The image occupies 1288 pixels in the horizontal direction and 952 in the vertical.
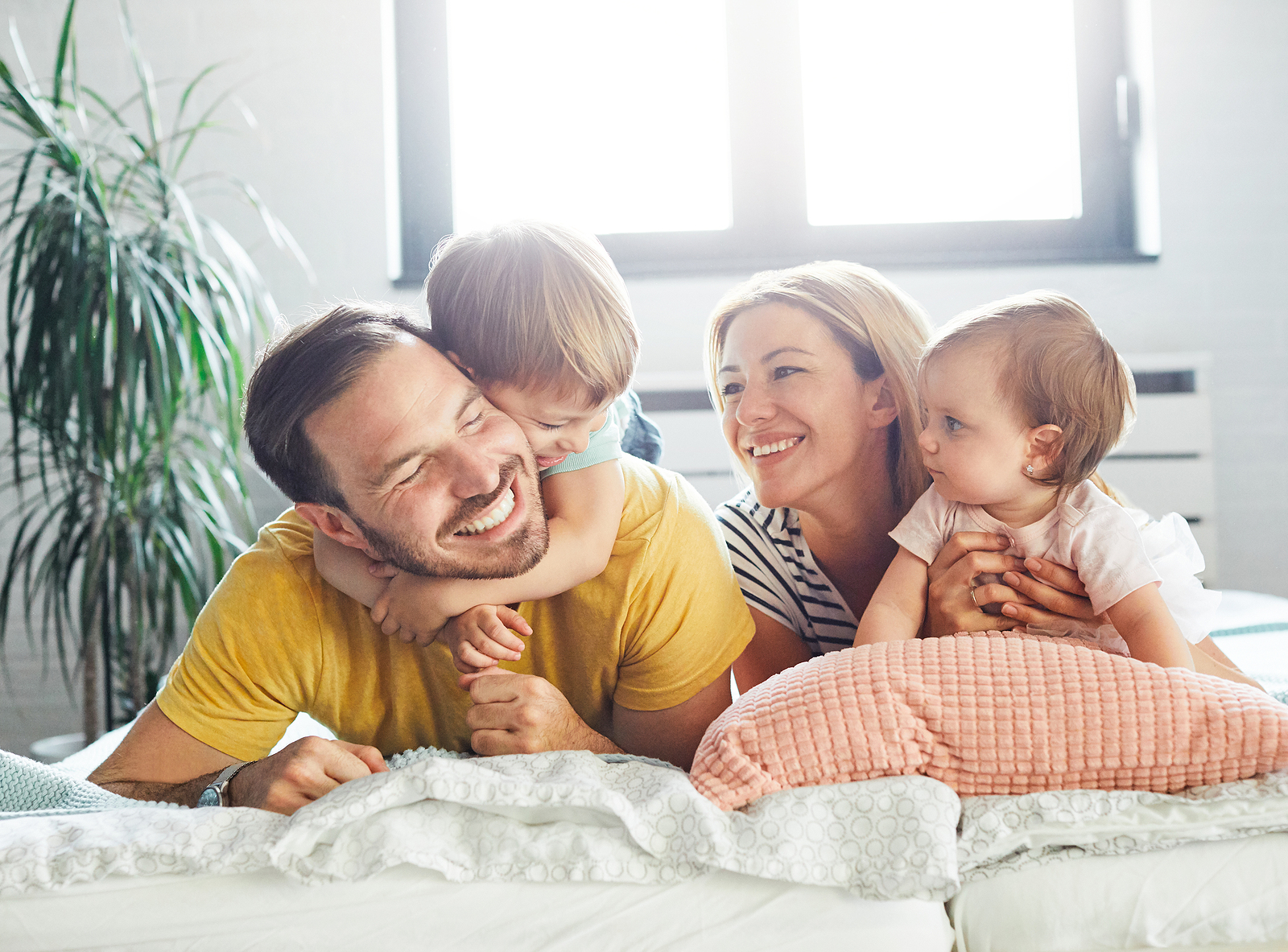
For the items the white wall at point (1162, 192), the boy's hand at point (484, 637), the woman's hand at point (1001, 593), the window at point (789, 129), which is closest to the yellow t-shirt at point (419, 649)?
the boy's hand at point (484, 637)

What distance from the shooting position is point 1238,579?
9.21 feet

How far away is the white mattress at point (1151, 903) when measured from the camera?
0.76 m

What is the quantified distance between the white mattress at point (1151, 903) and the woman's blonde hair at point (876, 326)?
64 centimetres

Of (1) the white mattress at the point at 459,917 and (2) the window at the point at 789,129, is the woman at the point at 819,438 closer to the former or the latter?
(1) the white mattress at the point at 459,917

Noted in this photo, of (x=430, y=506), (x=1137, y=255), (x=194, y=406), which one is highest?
(x=1137, y=255)

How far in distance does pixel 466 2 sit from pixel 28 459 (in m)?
1.78

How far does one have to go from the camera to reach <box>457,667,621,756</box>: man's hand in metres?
0.93

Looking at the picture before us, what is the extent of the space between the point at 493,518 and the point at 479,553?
0.04m

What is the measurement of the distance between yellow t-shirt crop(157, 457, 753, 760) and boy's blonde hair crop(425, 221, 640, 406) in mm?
173

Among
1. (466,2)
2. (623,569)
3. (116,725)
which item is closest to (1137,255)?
(466,2)

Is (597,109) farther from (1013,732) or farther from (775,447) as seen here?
(1013,732)

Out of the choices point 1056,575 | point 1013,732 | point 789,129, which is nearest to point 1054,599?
point 1056,575

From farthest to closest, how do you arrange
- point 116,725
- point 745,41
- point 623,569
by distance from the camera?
point 745,41, point 116,725, point 623,569

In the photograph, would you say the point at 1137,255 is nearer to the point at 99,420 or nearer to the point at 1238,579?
the point at 1238,579
